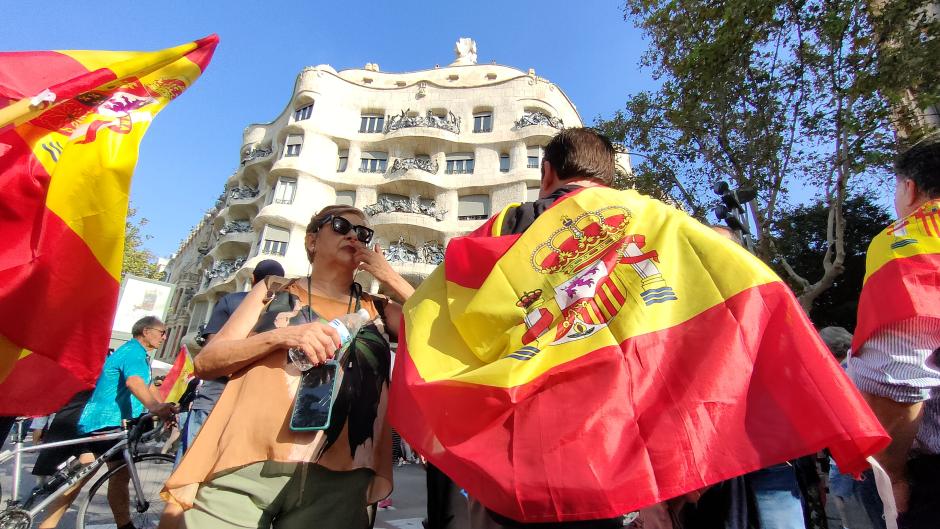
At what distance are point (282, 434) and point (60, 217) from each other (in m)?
1.96

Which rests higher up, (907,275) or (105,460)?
(907,275)

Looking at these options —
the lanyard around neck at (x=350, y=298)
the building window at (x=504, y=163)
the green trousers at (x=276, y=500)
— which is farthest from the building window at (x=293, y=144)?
the green trousers at (x=276, y=500)

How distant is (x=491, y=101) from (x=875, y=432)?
30716 mm

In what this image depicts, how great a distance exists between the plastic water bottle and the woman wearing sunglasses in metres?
0.03

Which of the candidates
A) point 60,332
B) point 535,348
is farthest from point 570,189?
point 60,332

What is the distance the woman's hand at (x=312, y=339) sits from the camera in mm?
1710

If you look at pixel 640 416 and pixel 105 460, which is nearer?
pixel 640 416

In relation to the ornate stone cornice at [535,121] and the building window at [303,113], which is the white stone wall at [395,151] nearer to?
the building window at [303,113]

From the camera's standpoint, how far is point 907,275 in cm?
175

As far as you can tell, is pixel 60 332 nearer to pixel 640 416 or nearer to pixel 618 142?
pixel 640 416

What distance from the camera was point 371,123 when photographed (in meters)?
30.7

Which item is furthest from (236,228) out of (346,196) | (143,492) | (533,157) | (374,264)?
(374,264)

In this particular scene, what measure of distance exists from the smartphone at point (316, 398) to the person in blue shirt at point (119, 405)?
3.28 meters

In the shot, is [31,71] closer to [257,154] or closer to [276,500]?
[276,500]
